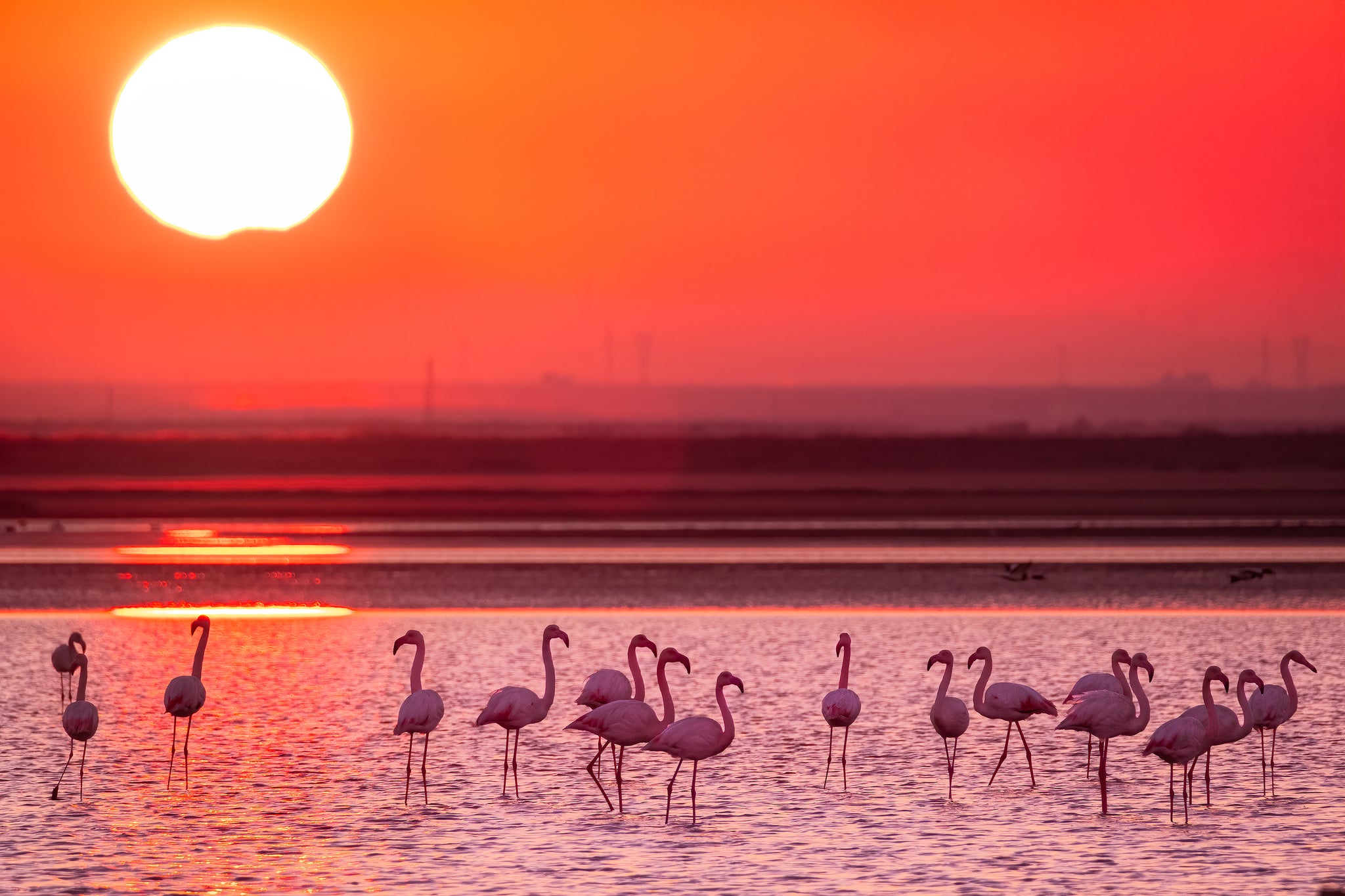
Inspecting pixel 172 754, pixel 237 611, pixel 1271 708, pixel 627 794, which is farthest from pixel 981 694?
pixel 237 611

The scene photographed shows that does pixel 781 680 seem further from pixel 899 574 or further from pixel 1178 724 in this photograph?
pixel 899 574

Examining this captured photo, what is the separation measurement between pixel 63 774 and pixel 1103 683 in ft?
30.1

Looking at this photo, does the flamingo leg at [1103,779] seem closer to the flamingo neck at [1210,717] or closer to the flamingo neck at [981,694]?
the flamingo neck at [1210,717]

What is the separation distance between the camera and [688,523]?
55.8 m

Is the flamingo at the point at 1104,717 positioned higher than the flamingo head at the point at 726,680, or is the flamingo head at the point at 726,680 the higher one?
the flamingo head at the point at 726,680

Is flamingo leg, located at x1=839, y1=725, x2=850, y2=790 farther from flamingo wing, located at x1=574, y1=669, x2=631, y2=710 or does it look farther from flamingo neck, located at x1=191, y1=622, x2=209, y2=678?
flamingo neck, located at x1=191, y1=622, x2=209, y2=678

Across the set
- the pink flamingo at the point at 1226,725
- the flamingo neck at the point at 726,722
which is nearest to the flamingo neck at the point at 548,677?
the flamingo neck at the point at 726,722

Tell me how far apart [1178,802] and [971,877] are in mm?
3215

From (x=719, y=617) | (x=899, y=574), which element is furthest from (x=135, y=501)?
(x=719, y=617)

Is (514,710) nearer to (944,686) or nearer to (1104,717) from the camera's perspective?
(944,686)

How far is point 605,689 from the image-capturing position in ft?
48.4

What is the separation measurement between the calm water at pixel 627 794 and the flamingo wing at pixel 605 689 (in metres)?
0.74

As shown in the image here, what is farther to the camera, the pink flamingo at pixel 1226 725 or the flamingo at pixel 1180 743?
the pink flamingo at pixel 1226 725

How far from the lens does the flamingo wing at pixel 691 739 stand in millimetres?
12969
